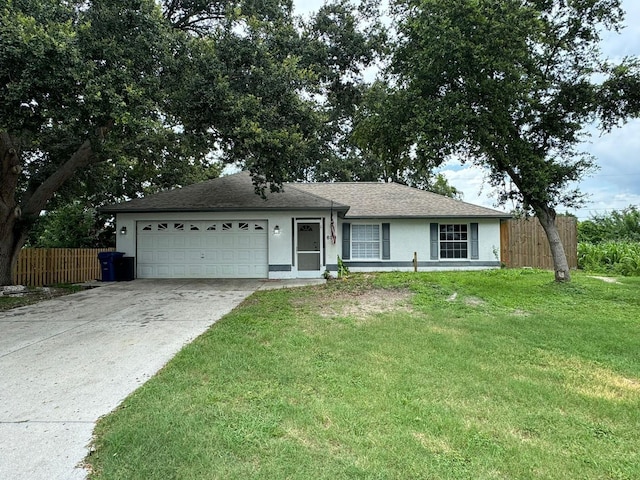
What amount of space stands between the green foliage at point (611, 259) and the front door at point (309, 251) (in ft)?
34.0

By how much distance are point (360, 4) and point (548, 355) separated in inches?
499

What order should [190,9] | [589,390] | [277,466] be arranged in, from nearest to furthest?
[277,466] → [589,390] → [190,9]

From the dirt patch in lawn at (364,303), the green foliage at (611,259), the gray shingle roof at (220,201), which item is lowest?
the dirt patch in lawn at (364,303)

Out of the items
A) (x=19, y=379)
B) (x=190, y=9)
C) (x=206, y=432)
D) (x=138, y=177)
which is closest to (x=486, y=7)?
(x=190, y=9)

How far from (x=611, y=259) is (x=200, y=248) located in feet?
50.0

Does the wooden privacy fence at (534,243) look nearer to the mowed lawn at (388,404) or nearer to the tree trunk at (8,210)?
the mowed lawn at (388,404)

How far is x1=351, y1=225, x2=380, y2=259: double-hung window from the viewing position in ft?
48.0

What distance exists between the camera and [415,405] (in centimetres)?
320

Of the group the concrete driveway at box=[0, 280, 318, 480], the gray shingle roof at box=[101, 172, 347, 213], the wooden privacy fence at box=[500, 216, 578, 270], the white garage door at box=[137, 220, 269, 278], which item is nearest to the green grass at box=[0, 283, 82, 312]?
the concrete driveway at box=[0, 280, 318, 480]

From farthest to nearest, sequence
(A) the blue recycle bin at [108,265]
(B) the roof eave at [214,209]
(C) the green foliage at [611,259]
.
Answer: (C) the green foliage at [611,259] < (B) the roof eave at [214,209] < (A) the blue recycle bin at [108,265]

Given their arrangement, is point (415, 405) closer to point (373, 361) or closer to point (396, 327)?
point (373, 361)

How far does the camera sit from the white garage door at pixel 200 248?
13039 millimetres

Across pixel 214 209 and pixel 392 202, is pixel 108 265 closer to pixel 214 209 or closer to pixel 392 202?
pixel 214 209

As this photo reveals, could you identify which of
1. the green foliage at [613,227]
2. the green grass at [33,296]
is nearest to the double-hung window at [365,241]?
the green grass at [33,296]
